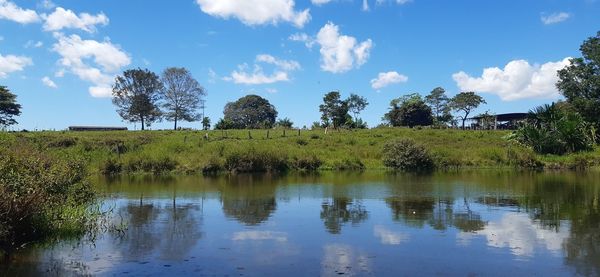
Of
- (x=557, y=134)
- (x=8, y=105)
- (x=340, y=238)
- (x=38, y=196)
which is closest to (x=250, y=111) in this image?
(x=8, y=105)

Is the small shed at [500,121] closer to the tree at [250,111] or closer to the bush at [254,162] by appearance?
the bush at [254,162]

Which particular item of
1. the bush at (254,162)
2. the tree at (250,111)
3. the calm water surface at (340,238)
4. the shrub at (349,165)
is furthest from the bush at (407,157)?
the tree at (250,111)

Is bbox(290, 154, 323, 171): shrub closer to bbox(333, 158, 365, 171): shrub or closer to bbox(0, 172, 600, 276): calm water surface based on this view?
bbox(333, 158, 365, 171): shrub

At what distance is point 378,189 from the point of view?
26234mm

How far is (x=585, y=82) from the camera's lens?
192 feet

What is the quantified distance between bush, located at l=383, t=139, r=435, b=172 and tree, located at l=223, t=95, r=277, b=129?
70724mm

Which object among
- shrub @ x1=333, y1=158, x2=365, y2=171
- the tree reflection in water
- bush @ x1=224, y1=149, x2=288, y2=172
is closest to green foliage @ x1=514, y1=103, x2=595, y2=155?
shrub @ x1=333, y1=158, x2=365, y2=171

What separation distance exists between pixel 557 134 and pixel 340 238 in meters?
40.8

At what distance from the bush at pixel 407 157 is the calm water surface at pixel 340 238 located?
21.0m

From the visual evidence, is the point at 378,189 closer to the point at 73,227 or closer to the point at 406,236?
the point at 406,236

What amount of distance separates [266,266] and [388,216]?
295 inches

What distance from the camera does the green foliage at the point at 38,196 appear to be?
417 inches

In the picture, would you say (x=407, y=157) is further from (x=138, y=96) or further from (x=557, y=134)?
(x=138, y=96)

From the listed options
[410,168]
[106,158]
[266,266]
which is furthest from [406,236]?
[106,158]
